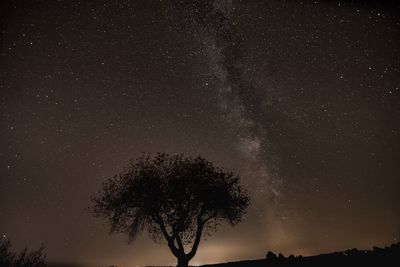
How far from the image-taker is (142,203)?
32.5 meters

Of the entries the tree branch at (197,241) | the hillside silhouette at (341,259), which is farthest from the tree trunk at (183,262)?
the hillside silhouette at (341,259)

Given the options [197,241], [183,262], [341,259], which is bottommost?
[341,259]

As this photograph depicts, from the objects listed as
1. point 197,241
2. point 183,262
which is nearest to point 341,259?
point 197,241

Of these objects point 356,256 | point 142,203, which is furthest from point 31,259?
point 356,256

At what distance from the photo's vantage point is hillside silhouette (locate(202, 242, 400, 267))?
2212cm

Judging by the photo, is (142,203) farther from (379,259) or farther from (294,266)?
(379,259)

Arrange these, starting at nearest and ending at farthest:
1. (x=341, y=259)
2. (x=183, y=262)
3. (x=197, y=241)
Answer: (x=341, y=259)
(x=183, y=262)
(x=197, y=241)

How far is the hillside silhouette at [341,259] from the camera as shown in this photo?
2212 cm

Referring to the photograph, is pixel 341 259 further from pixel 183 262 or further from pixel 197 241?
pixel 183 262

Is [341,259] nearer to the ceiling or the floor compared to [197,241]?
nearer to the floor

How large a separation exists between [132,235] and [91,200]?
504 cm

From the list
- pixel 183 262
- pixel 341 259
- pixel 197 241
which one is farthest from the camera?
pixel 197 241

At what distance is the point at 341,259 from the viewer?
79.3ft

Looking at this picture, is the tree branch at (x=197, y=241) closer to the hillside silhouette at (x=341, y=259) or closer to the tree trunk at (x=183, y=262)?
the tree trunk at (x=183, y=262)
